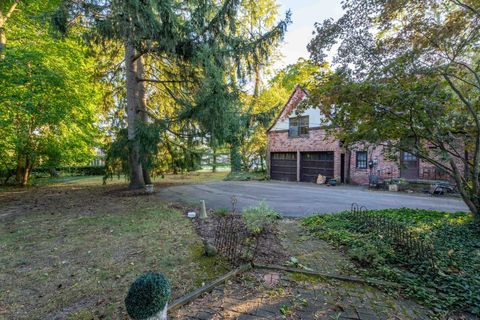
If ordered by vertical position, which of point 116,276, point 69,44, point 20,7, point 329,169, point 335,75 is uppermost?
point 20,7

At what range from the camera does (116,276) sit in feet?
10.6

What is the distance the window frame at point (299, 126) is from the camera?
53.7 feet

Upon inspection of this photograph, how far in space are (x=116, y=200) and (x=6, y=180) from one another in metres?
10.1

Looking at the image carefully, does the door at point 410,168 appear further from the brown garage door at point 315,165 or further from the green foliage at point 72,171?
the green foliage at point 72,171

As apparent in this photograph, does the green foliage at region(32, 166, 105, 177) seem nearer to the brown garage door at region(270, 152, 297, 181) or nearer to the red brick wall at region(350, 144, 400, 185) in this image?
the brown garage door at region(270, 152, 297, 181)

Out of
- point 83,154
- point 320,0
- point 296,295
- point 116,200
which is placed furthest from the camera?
point 83,154

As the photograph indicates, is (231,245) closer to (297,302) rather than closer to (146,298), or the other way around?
(297,302)

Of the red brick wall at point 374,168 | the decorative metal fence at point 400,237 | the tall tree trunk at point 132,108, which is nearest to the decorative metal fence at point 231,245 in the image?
the decorative metal fence at point 400,237

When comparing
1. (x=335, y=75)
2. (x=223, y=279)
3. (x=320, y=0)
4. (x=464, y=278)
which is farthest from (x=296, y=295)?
(x=320, y=0)

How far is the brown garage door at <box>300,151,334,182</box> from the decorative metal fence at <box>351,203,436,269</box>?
957cm

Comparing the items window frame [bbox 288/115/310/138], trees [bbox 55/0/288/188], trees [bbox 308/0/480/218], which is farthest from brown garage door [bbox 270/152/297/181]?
trees [bbox 308/0/480/218]

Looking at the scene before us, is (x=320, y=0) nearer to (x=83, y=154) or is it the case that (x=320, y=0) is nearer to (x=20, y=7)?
(x=20, y=7)

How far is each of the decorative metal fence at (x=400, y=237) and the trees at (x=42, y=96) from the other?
10119 millimetres

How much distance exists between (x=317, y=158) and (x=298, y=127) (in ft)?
8.82
